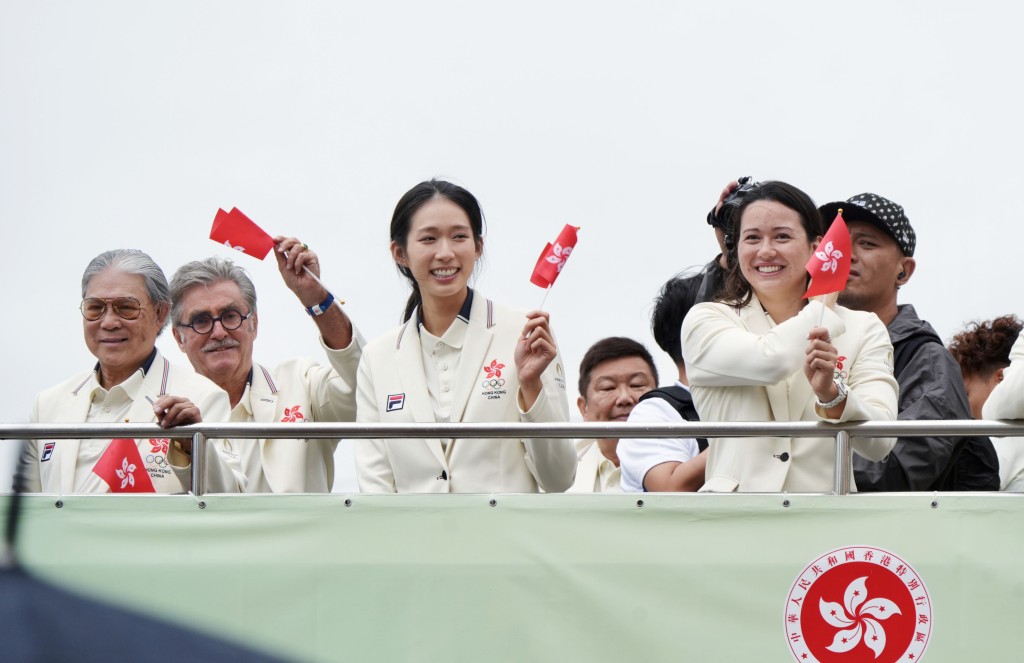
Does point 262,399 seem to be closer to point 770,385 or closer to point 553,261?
point 553,261

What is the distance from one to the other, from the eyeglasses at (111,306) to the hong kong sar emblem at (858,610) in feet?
8.07

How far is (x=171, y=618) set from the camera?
458 centimetres

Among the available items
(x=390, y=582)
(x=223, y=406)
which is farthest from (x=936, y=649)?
(x=223, y=406)

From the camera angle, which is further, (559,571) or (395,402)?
(395,402)

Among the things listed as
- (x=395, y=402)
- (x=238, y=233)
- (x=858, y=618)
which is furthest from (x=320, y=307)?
(x=858, y=618)

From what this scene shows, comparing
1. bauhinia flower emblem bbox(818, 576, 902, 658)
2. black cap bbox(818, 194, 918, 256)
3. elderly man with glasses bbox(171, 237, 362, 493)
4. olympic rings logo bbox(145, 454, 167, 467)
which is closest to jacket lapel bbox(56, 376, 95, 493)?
olympic rings logo bbox(145, 454, 167, 467)

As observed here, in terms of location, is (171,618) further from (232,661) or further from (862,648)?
(862,648)

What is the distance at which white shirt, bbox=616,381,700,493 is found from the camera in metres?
5.01

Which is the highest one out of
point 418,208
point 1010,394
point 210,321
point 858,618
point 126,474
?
point 418,208

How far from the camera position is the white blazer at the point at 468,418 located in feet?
15.4

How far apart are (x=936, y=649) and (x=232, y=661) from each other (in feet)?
6.97

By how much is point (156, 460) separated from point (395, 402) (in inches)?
32.2

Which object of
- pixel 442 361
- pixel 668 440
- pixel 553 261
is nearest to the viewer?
pixel 553 261

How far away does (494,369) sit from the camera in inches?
192
